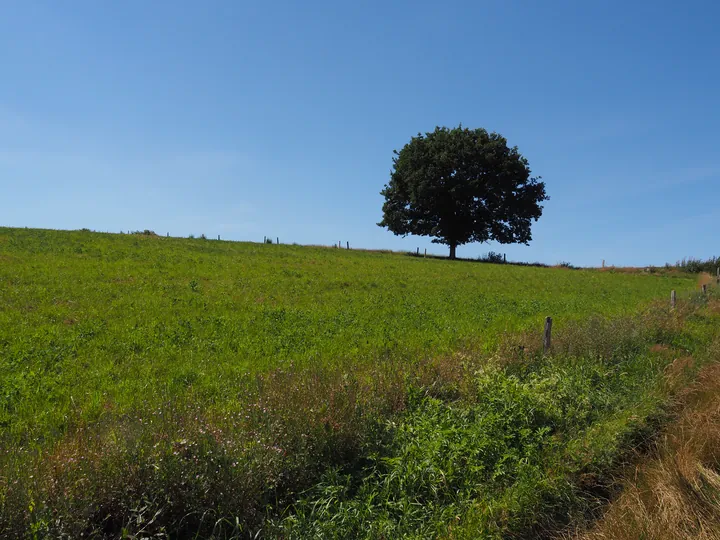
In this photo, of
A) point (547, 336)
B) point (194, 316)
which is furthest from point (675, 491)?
point (194, 316)

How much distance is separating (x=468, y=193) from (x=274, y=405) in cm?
4950

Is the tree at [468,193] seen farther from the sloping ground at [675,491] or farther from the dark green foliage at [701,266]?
the sloping ground at [675,491]

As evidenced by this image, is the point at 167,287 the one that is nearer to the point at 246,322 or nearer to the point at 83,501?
the point at 246,322

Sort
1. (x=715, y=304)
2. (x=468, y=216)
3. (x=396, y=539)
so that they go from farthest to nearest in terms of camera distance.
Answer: (x=468, y=216) < (x=715, y=304) < (x=396, y=539)

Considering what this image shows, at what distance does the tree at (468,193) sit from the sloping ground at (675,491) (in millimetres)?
46673

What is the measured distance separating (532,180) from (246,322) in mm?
50694

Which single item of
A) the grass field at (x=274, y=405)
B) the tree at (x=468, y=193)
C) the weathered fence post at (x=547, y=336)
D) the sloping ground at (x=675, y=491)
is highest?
the tree at (x=468, y=193)

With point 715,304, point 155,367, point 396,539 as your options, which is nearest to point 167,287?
point 155,367

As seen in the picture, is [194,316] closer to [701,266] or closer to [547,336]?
[547,336]

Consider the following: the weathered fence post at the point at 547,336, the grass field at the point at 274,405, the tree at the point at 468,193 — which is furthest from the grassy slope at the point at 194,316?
the tree at the point at 468,193

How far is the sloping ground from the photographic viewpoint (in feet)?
15.4

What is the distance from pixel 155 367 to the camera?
8.36 m

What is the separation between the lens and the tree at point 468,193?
5319 cm

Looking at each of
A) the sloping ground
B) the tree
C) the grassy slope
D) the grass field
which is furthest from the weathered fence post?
the tree
